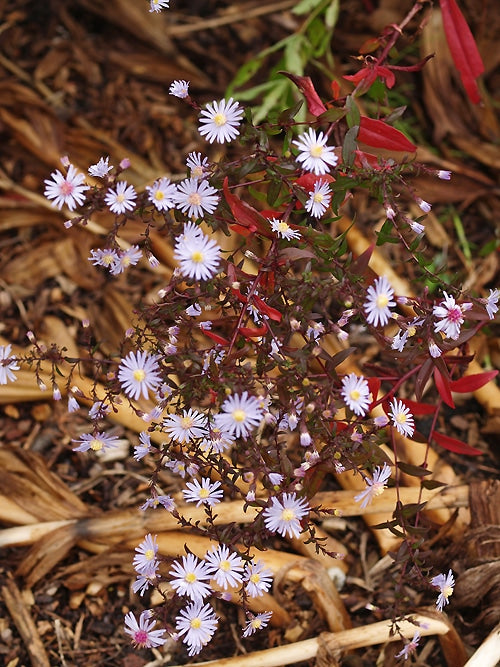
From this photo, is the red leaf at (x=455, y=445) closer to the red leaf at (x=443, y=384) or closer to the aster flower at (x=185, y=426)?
the red leaf at (x=443, y=384)

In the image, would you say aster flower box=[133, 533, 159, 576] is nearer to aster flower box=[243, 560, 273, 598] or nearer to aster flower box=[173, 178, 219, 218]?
aster flower box=[243, 560, 273, 598]

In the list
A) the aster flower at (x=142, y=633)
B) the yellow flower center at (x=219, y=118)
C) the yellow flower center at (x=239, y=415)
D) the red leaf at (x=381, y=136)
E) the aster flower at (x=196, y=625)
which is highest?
the red leaf at (x=381, y=136)

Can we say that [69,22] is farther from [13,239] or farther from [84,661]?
[84,661]

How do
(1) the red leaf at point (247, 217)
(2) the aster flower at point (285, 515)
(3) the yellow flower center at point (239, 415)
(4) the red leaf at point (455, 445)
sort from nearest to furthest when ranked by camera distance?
(3) the yellow flower center at point (239, 415) → (2) the aster flower at point (285, 515) → (1) the red leaf at point (247, 217) → (4) the red leaf at point (455, 445)

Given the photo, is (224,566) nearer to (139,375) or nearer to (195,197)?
(139,375)

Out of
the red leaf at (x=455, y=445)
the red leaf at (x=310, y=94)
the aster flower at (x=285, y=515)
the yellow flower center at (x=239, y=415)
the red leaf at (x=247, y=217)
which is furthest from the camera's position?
the red leaf at (x=455, y=445)

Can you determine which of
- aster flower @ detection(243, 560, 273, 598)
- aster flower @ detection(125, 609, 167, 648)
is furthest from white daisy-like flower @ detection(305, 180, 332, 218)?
aster flower @ detection(125, 609, 167, 648)

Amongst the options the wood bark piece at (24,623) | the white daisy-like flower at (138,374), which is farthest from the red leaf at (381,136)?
the wood bark piece at (24,623)

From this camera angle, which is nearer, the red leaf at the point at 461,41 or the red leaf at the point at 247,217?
the red leaf at the point at 247,217
